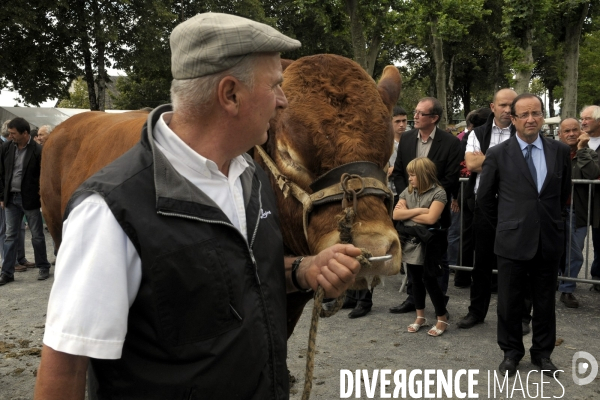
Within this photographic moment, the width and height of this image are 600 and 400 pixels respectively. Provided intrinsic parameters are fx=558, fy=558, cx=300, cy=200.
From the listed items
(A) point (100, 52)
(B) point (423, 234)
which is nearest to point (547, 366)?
(B) point (423, 234)

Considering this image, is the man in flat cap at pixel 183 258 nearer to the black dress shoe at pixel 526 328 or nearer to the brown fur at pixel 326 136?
the brown fur at pixel 326 136

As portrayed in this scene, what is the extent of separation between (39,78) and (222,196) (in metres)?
28.9

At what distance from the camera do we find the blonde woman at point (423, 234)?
6250 millimetres

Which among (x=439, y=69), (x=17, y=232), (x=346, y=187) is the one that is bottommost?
(x=17, y=232)

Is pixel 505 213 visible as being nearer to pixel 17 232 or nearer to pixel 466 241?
pixel 466 241

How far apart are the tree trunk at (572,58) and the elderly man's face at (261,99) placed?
24.6m

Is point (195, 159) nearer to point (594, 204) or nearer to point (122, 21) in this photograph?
point (594, 204)

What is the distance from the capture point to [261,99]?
65.9 inches

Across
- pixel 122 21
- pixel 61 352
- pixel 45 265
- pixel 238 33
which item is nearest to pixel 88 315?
pixel 61 352

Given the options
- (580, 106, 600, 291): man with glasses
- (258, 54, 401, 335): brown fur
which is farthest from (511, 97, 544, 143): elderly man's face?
(580, 106, 600, 291): man with glasses

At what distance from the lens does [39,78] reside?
88.9 feet

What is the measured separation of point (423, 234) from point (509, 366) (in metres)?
1.68

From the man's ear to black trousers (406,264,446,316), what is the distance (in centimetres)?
502

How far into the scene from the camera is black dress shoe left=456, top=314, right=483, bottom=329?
21.3 feet
